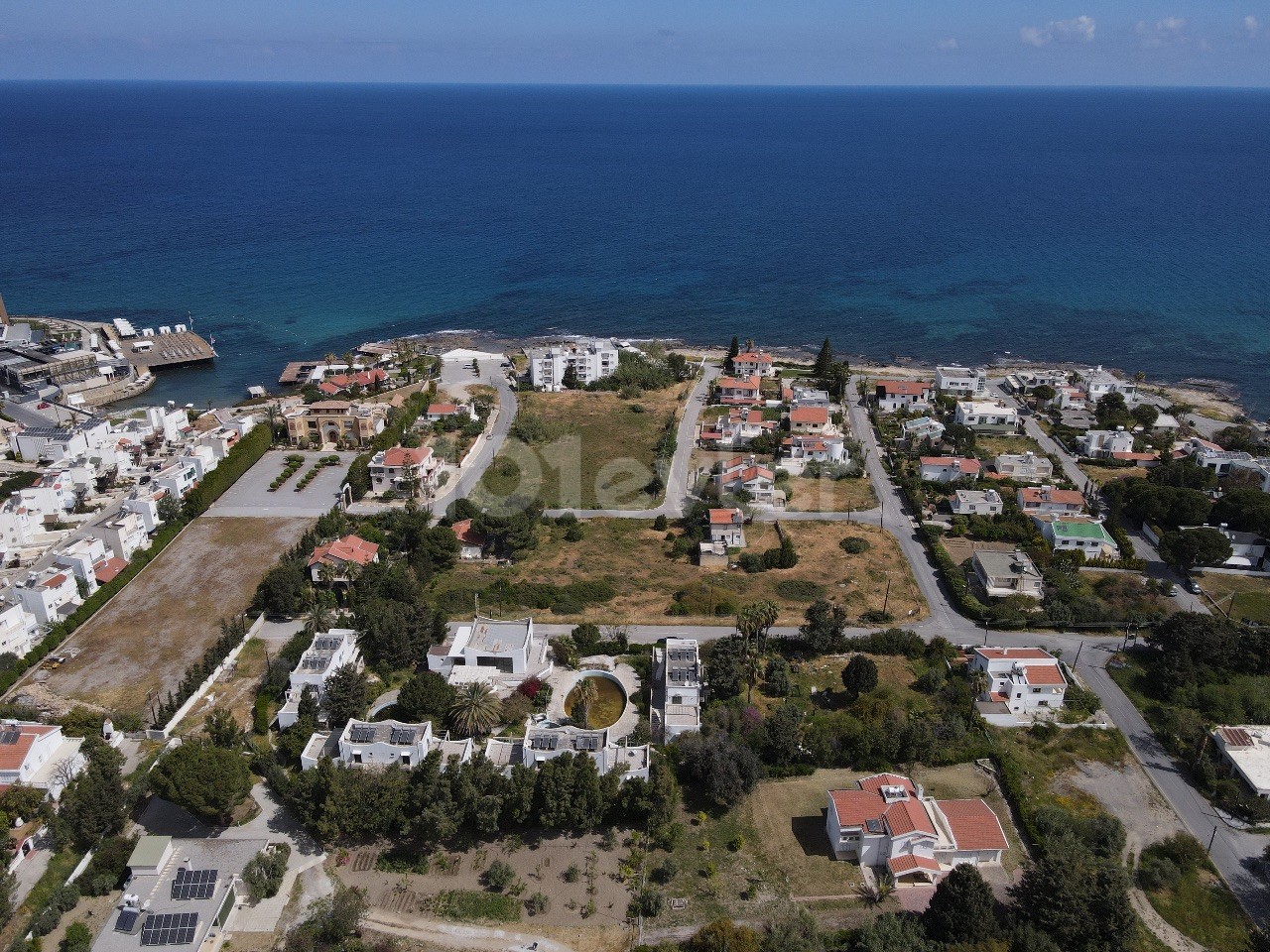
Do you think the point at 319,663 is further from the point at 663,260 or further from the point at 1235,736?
the point at 663,260

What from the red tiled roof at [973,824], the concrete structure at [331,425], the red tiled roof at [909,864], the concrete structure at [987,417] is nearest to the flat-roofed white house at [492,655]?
the red tiled roof at [909,864]

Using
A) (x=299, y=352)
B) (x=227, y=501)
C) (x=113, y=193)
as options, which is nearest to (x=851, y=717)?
(x=227, y=501)

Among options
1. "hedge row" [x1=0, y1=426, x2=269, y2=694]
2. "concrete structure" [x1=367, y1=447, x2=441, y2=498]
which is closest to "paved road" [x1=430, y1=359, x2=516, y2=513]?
"concrete structure" [x1=367, y1=447, x2=441, y2=498]

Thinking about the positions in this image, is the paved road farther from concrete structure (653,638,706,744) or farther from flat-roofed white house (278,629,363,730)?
concrete structure (653,638,706,744)

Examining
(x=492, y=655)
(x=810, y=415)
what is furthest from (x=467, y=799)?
(x=810, y=415)

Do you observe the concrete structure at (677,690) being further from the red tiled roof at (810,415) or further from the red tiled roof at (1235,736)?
the red tiled roof at (810,415)

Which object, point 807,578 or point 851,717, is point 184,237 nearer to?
point 807,578
